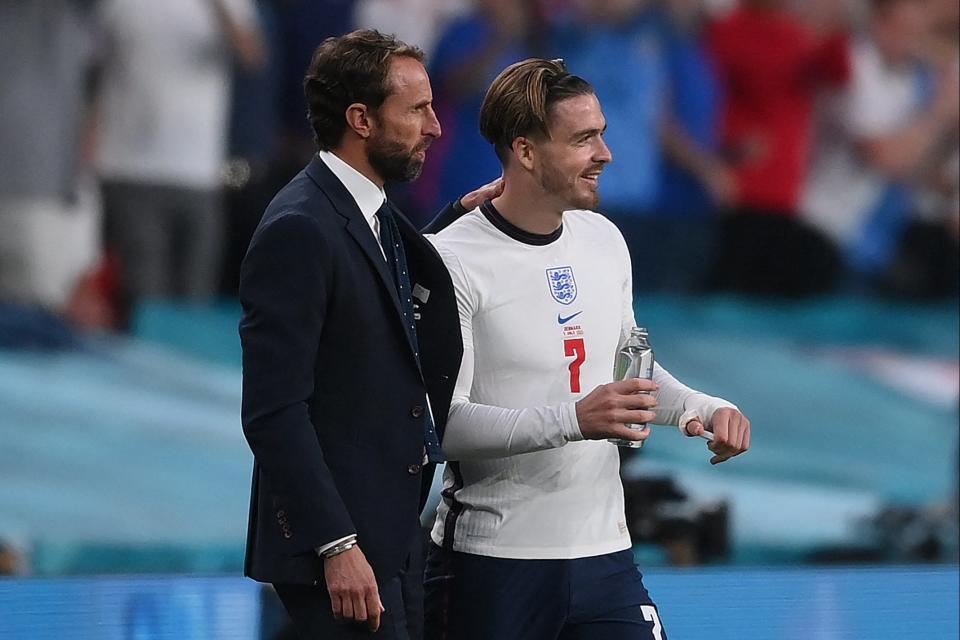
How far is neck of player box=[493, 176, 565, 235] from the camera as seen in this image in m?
3.00

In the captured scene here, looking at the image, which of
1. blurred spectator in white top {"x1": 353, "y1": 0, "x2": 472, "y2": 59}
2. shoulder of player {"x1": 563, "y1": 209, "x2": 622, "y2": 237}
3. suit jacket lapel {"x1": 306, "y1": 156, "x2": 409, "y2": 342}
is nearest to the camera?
suit jacket lapel {"x1": 306, "y1": 156, "x2": 409, "y2": 342}

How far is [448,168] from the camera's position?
619cm

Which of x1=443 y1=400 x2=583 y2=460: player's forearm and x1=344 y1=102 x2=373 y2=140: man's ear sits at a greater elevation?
x1=344 y1=102 x2=373 y2=140: man's ear

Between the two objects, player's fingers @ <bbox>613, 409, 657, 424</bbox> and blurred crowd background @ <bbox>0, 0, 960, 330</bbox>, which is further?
blurred crowd background @ <bbox>0, 0, 960, 330</bbox>

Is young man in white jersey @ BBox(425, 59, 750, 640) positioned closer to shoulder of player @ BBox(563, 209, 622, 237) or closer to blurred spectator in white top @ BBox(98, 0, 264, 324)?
shoulder of player @ BBox(563, 209, 622, 237)

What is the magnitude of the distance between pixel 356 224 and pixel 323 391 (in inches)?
11.3

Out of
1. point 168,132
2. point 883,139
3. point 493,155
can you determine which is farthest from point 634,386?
point 883,139

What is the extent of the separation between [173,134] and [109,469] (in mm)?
1313

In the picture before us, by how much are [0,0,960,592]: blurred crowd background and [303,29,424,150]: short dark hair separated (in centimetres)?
341

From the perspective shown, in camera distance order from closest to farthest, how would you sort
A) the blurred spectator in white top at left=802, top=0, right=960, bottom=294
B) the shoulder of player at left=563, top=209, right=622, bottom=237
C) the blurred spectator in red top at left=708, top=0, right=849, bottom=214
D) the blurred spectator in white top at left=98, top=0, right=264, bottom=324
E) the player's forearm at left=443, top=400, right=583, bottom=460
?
the player's forearm at left=443, top=400, right=583, bottom=460 → the shoulder of player at left=563, top=209, right=622, bottom=237 → the blurred spectator in white top at left=98, top=0, right=264, bottom=324 → the blurred spectator in red top at left=708, top=0, right=849, bottom=214 → the blurred spectator in white top at left=802, top=0, right=960, bottom=294

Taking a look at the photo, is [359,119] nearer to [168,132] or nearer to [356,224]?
[356,224]

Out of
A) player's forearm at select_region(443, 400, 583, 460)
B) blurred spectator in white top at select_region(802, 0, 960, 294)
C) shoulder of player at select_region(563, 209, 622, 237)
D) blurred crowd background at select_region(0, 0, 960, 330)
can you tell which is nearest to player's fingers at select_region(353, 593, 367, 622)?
player's forearm at select_region(443, 400, 583, 460)

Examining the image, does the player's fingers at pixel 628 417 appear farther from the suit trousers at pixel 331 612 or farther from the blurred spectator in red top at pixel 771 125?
the blurred spectator in red top at pixel 771 125

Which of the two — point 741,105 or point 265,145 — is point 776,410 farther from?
point 265,145
